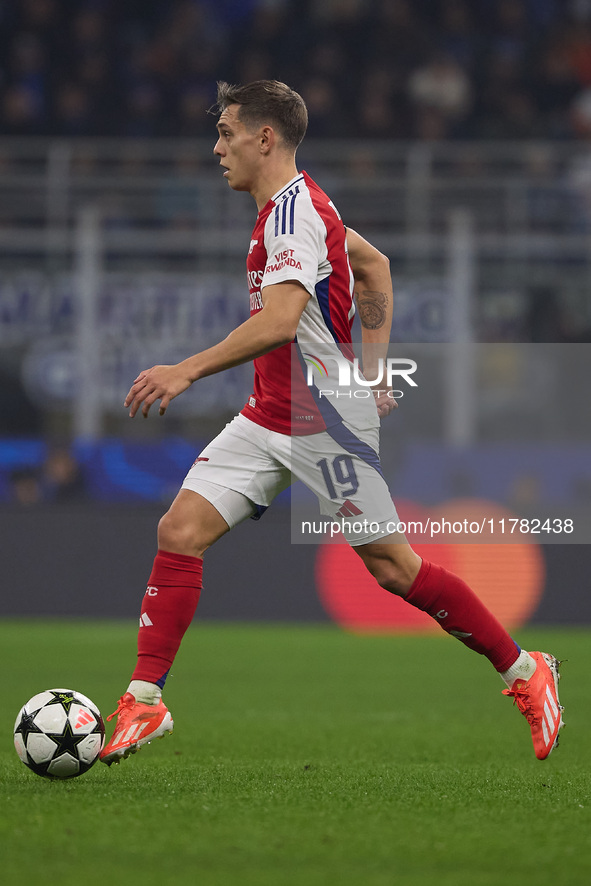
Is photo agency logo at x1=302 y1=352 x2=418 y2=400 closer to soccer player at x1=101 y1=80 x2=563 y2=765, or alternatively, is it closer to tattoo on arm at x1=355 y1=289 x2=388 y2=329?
soccer player at x1=101 y1=80 x2=563 y2=765

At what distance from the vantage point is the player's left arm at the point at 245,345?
12.6ft

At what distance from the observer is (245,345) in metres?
3.92

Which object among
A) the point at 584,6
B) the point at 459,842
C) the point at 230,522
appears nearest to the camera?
the point at 459,842

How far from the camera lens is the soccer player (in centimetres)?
409

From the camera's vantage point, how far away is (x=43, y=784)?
3914 mm

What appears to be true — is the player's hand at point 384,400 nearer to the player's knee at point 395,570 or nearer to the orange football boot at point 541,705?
the player's knee at point 395,570

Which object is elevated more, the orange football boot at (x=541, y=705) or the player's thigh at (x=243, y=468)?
the player's thigh at (x=243, y=468)

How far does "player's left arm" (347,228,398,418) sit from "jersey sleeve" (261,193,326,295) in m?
0.39

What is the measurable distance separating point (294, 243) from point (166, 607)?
1198 millimetres

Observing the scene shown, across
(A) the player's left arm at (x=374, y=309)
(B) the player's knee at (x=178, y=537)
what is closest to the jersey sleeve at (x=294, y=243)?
(A) the player's left arm at (x=374, y=309)

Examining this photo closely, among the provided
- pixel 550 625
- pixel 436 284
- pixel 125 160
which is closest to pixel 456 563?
pixel 550 625

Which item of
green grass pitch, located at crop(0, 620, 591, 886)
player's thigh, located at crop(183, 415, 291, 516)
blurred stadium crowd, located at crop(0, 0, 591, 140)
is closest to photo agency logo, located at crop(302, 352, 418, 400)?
player's thigh, located at crop(183, 415, 291, 516)

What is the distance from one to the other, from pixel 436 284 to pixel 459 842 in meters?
8.34

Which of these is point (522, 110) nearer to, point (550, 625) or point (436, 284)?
point (436, 284)
